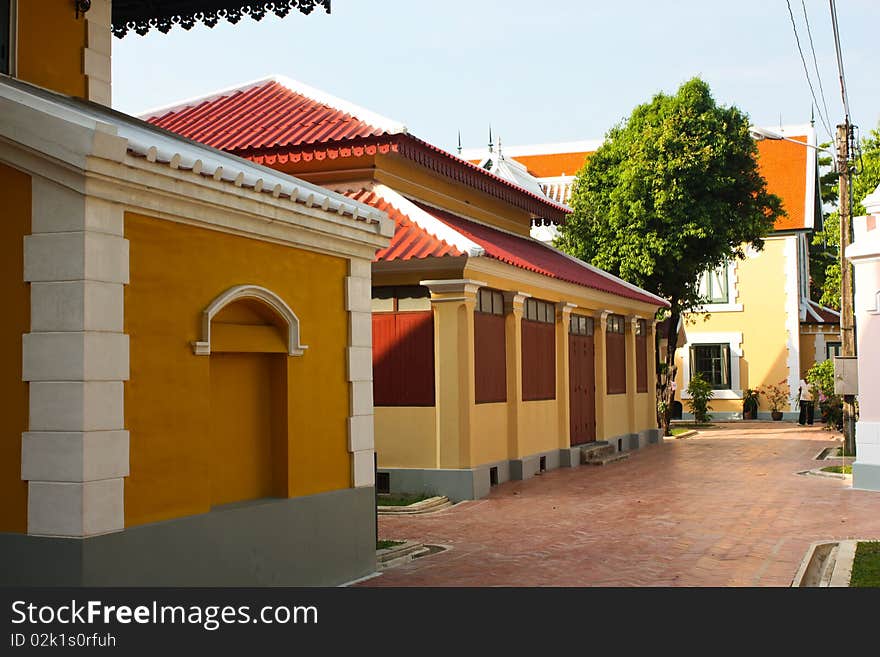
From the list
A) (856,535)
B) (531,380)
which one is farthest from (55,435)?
(531,380)

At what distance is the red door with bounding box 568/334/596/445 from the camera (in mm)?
21641

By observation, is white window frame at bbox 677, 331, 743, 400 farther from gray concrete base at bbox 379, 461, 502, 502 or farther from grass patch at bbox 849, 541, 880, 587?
grass patch at bbox 849, 541, 880, 587

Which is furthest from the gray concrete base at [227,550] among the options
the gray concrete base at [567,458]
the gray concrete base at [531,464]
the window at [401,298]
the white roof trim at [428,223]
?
the gray concrete base at [567,458]

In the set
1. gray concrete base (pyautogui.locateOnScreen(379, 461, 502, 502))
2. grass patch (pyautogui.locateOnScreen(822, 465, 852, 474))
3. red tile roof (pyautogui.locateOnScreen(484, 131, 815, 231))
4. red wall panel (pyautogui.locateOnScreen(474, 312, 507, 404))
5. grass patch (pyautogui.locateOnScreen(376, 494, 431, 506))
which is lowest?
grass patch (pyautogui.locateOnScreen(376, 494, 431, 506))

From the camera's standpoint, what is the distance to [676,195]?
27.1 meters

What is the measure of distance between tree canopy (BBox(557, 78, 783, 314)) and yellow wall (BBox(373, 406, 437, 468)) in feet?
39.7

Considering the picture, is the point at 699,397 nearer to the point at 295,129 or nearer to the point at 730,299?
the point at 730,299

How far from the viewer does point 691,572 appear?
1031 centimetres

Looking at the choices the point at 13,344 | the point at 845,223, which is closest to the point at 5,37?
the point at 13,344

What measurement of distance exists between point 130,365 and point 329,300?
278cm

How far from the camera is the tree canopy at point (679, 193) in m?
27.0

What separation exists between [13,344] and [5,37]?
12.6ft

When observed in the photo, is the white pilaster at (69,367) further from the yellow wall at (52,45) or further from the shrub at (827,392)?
the shrub at (827,392)

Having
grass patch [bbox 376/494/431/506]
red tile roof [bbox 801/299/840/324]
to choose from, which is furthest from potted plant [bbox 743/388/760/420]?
grass patch [bbox 376/494/431/506]
